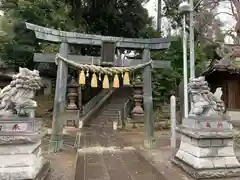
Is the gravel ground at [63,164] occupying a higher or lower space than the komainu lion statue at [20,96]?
lower

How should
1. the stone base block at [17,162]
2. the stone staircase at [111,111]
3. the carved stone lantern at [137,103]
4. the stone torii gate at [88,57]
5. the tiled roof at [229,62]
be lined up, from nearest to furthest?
the stone base block at [17,162] < the stone torii gate at [88,57] < the tiled roof at [229,62] < the stone staircase at [111,111] < the carved stone lantern at [137,103]

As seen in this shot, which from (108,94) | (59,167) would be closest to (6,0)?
(108,94)

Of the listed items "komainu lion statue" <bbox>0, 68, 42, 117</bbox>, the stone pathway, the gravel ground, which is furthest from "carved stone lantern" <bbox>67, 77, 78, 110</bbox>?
"komainu lion statue" <bbox>0, 68, 42, 117</bbox>

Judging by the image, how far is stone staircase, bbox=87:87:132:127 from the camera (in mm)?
15199

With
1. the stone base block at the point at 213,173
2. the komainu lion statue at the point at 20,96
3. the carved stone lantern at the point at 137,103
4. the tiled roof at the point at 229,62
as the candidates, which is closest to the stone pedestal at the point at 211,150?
the stone base block at the point at 213,173

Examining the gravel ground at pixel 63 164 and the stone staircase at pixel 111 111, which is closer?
the gravel ground at pixel 63 164

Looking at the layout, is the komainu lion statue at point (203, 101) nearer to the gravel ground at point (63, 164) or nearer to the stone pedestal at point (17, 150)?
the gravel ground at point (63, 164)

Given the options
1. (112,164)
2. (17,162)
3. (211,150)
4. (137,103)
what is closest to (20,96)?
(17,162)

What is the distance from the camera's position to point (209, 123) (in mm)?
5180

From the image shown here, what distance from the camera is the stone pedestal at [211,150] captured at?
496 cm

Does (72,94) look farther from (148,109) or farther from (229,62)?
(229,62)

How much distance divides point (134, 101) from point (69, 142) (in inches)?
314

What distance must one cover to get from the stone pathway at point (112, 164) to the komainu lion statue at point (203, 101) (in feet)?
5.65

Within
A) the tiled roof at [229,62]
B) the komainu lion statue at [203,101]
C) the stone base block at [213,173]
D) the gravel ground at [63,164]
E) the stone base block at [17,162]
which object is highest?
the tiled roof at [229,62]
